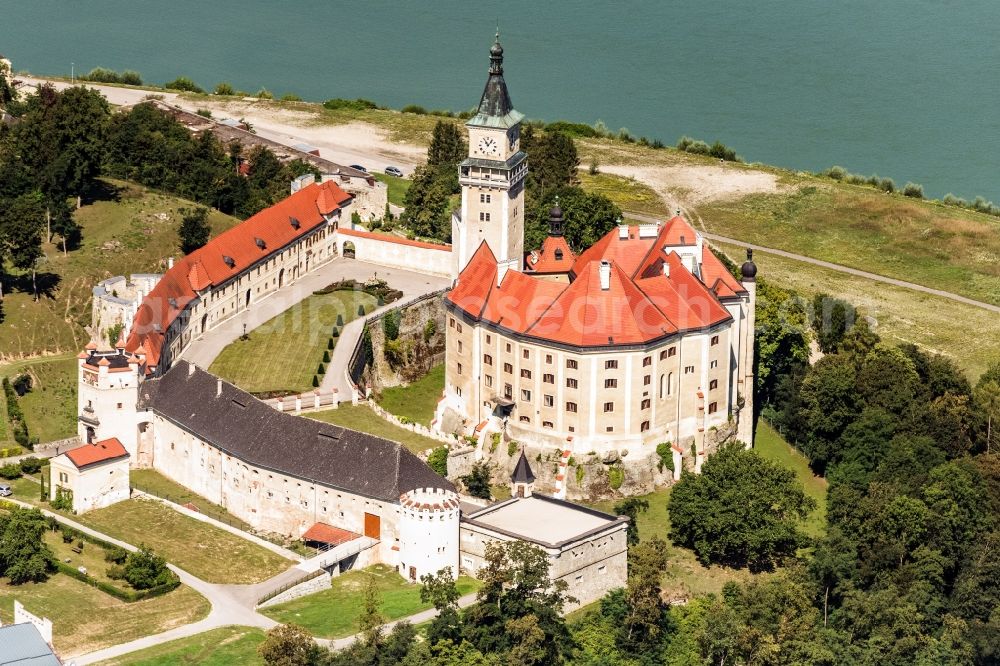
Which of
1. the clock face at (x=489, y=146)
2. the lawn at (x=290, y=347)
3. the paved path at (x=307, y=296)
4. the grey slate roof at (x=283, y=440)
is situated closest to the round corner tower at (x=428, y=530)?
the grey slate roof at (x=283, y=440)

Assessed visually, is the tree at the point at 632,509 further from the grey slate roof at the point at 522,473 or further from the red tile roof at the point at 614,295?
the red tile roof at the point at 614,295

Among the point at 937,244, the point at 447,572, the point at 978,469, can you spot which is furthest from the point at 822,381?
the point at 937,244

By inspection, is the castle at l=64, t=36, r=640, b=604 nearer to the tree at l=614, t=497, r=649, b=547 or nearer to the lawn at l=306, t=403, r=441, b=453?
the tree at l=614, t=497, r=649, b=547

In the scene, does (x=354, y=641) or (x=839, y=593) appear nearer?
(x=354, y=641)

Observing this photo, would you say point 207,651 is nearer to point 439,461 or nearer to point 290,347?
point 439,461

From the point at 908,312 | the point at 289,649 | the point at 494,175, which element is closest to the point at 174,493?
the point at 289,649

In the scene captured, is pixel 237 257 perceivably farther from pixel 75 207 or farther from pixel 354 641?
pixel 354 641

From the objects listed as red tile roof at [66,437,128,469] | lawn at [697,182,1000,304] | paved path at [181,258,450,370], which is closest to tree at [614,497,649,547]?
paved path at [181,258,450,370]
